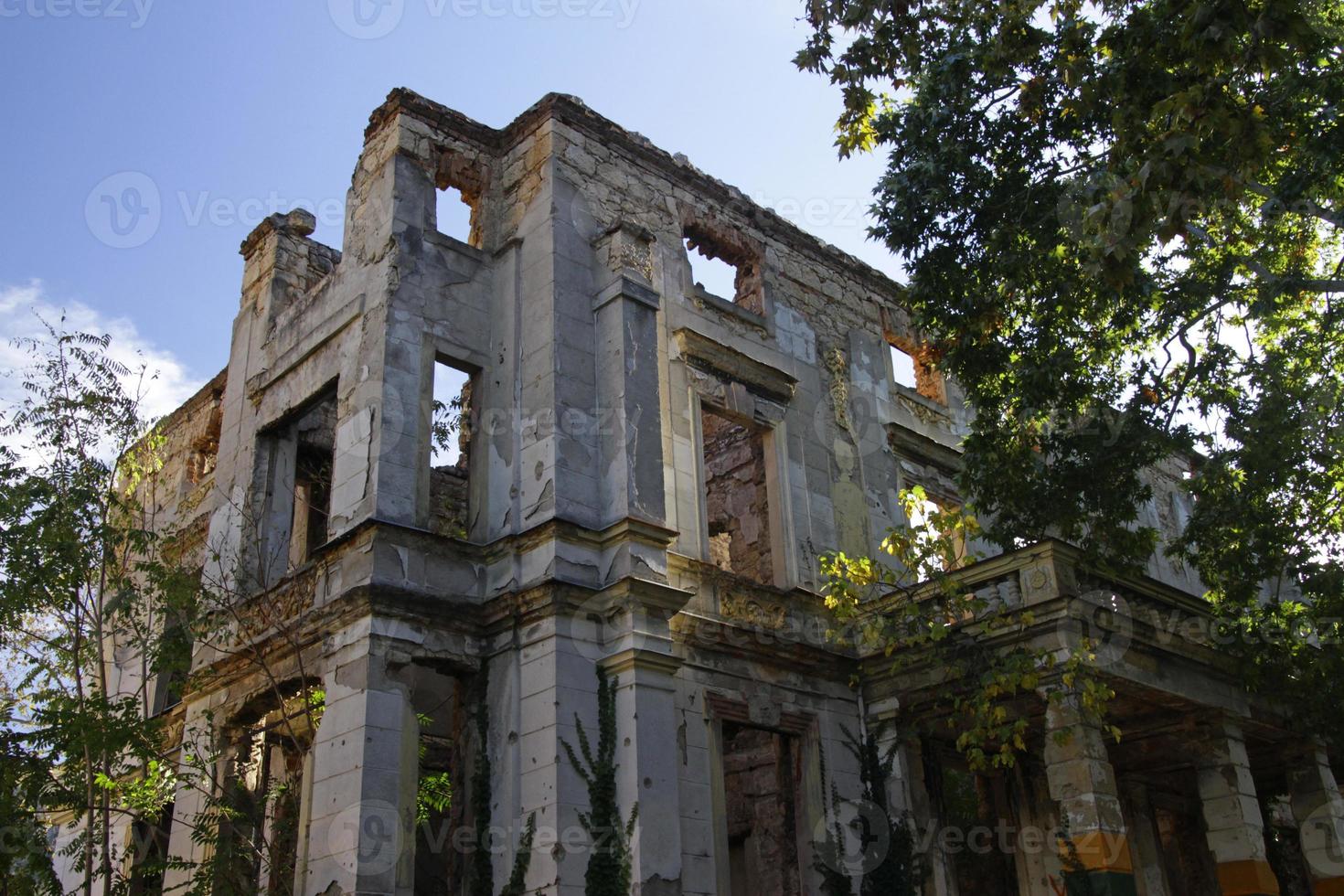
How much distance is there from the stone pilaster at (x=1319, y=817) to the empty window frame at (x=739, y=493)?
25.2 feet

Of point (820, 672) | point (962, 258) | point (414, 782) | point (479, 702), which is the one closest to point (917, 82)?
point (962, 258)

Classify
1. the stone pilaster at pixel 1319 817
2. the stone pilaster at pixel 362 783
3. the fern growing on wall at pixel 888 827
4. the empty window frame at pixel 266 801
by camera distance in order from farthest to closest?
the stone pilaster at pixel 1319 817, the fern growing on wall at pixel 888 827, the empty window frame at pixel 266 801, the stone pilaster at pixel 362 783

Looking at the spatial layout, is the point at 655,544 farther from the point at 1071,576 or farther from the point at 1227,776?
the point at 1227,776

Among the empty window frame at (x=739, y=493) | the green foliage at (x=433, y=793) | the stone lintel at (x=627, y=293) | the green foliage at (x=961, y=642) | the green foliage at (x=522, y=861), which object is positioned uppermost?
the stone lintel at (x=627, y=293)

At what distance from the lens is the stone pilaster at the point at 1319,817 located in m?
15.4

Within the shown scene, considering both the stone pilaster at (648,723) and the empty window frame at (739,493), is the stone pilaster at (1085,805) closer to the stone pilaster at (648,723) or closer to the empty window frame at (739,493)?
the stone pilaster at (648,723)

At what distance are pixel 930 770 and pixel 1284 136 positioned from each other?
845cm

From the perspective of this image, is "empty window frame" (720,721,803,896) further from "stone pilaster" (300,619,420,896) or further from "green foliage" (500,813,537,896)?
"stone pilaster" (300,619,420,896)

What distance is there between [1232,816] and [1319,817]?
252 centimetres

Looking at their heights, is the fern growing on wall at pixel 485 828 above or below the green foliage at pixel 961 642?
below

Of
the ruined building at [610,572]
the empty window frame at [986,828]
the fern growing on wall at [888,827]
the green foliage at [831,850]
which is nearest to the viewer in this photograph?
the ruined building at [610,572]

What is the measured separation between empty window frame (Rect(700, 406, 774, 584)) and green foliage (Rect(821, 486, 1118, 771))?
5.55 ft

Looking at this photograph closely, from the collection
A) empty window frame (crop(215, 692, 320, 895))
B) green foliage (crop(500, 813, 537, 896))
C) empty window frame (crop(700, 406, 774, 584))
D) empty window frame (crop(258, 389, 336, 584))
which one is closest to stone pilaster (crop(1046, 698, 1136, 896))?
empty window frame (crop(700, 406, 774, 584))

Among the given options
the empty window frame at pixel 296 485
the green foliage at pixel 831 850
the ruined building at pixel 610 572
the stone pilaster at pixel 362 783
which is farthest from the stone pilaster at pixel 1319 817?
the empty window frame at pixel 296 485
